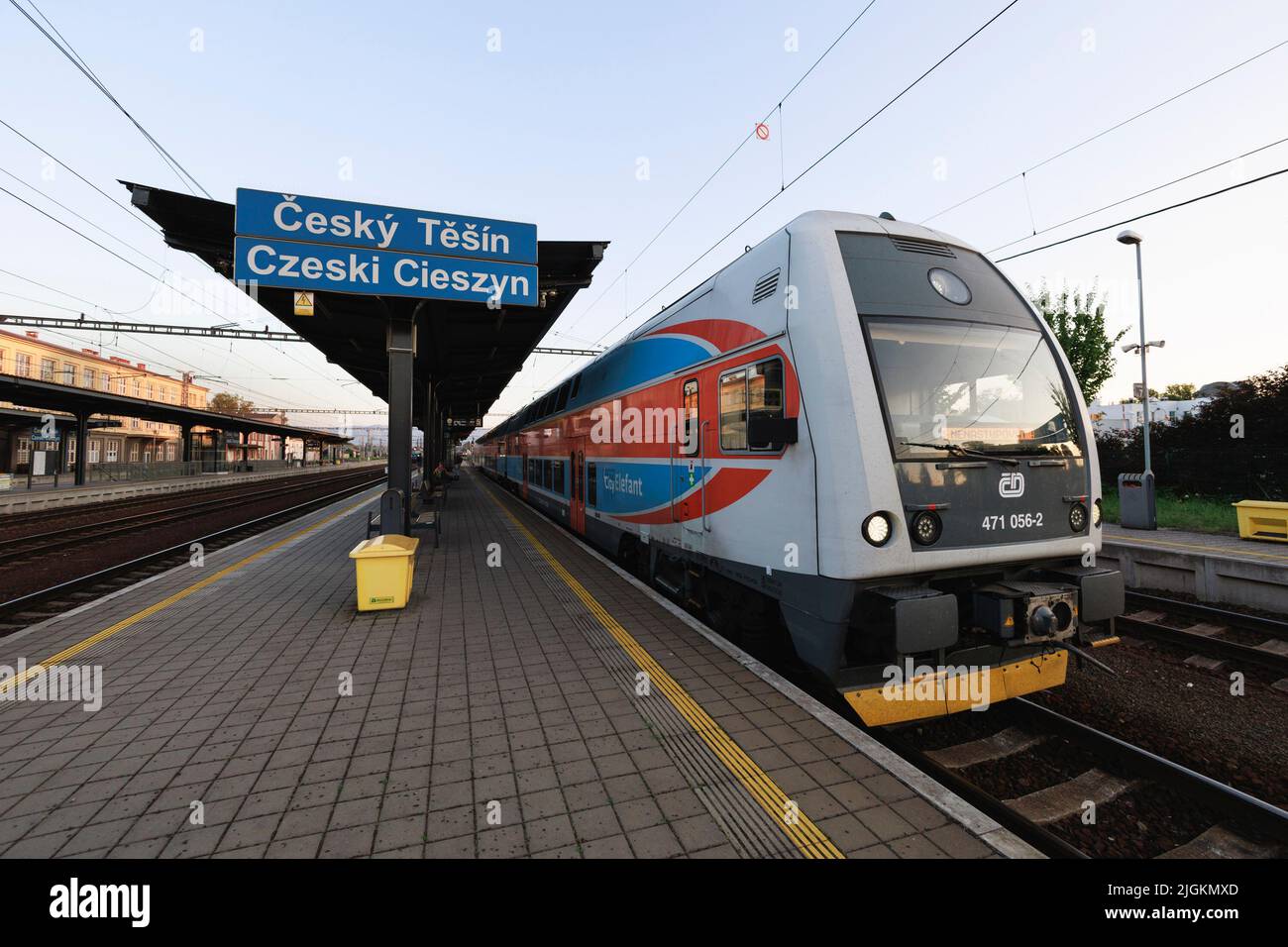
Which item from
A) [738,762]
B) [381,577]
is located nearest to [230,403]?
[381,577]

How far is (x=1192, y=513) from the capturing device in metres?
12.8

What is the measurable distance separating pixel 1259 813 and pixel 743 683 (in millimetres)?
2918

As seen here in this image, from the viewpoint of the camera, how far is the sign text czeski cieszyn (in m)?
7.19

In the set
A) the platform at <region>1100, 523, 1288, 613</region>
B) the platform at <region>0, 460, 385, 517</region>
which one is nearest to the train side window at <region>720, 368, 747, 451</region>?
the platform at <region>1100, 523, 1288, 613</region>

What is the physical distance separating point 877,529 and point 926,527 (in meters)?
0.41

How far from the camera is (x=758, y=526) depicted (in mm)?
4355

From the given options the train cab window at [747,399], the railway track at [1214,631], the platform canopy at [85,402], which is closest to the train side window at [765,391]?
the train cab window at [747,399]

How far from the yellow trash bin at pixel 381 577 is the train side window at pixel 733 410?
13.6ft

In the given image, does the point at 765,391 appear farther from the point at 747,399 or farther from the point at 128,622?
the point at 128,622
